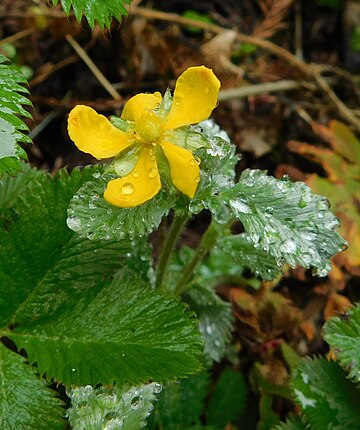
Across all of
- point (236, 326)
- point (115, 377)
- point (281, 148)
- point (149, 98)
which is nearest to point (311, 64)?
point (281, 148)

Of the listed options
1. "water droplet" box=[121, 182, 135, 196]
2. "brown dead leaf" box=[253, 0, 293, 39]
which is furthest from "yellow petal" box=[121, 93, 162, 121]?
"brown dead leaf" box=[253, 0, 293, 39]

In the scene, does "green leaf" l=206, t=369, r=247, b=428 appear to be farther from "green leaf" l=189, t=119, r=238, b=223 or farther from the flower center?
the flower center

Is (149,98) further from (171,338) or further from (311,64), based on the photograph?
(311,64)

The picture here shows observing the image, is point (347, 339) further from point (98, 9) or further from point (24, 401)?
point (98, 9)

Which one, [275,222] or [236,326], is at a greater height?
[275,222]

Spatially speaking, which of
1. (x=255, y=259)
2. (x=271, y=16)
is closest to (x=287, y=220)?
(x=255, y=259)

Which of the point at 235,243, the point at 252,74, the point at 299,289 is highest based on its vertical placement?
the point at 235,243
